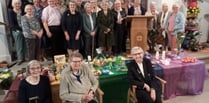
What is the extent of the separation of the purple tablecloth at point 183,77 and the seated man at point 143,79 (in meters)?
0.47

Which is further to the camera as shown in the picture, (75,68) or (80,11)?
(80,11)

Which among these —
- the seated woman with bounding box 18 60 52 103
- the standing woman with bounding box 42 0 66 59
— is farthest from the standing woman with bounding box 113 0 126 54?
the seated woman with bounding box 18 60 52 103

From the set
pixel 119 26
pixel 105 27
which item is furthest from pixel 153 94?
pixel 119 26

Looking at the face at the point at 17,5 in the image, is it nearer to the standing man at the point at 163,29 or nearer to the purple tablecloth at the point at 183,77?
the purple tablecloth at the point at 183,77

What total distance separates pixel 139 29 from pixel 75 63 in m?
1.82

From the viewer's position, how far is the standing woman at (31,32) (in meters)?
3.79

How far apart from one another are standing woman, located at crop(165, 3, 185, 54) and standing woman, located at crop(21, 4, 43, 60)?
2.45 metres

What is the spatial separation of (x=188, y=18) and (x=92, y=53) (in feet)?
8.97

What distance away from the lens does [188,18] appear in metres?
5.68

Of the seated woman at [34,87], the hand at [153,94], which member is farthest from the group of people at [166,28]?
the seated woman at [34,87]

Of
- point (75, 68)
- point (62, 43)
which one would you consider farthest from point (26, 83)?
point (62, 43)

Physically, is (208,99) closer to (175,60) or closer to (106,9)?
(175,60)

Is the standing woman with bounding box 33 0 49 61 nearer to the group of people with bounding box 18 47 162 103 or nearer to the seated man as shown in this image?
the group of people with bounding box 18 47 162 103

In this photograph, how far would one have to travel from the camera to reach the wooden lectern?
401 cm
